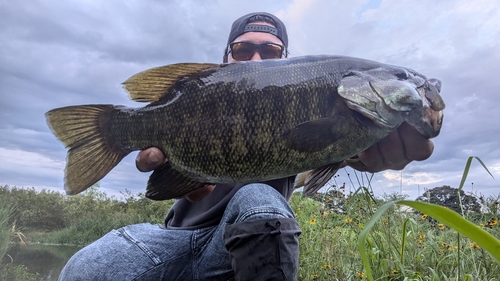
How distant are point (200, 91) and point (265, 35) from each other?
176cm

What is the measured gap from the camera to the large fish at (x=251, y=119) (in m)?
1.66

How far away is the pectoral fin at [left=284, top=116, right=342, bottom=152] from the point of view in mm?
1640

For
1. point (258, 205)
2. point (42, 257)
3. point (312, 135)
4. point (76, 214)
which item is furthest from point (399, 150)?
point (76, 214)

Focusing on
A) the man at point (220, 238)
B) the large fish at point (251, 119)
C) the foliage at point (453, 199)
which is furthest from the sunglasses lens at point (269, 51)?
the foliage at point (453, 199)

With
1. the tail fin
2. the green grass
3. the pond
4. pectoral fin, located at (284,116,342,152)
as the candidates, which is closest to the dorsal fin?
the tail fin

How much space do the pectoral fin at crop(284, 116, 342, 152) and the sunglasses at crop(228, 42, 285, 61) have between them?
178cm

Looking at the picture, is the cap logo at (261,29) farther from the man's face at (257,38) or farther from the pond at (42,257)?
the pond at (42,257)

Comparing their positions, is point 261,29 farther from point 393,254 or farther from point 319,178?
point 393,254

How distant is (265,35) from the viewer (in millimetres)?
3348

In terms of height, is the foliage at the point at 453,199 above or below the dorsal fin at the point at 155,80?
below

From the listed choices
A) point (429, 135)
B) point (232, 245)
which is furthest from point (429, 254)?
point (232, 245)

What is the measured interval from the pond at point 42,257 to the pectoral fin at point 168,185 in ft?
25.8

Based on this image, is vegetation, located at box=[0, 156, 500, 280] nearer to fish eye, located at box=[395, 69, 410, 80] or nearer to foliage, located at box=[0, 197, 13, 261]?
foliage, located at box=[0, 197, 13, 261]

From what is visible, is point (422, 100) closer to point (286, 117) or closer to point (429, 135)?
point (429, 135)
